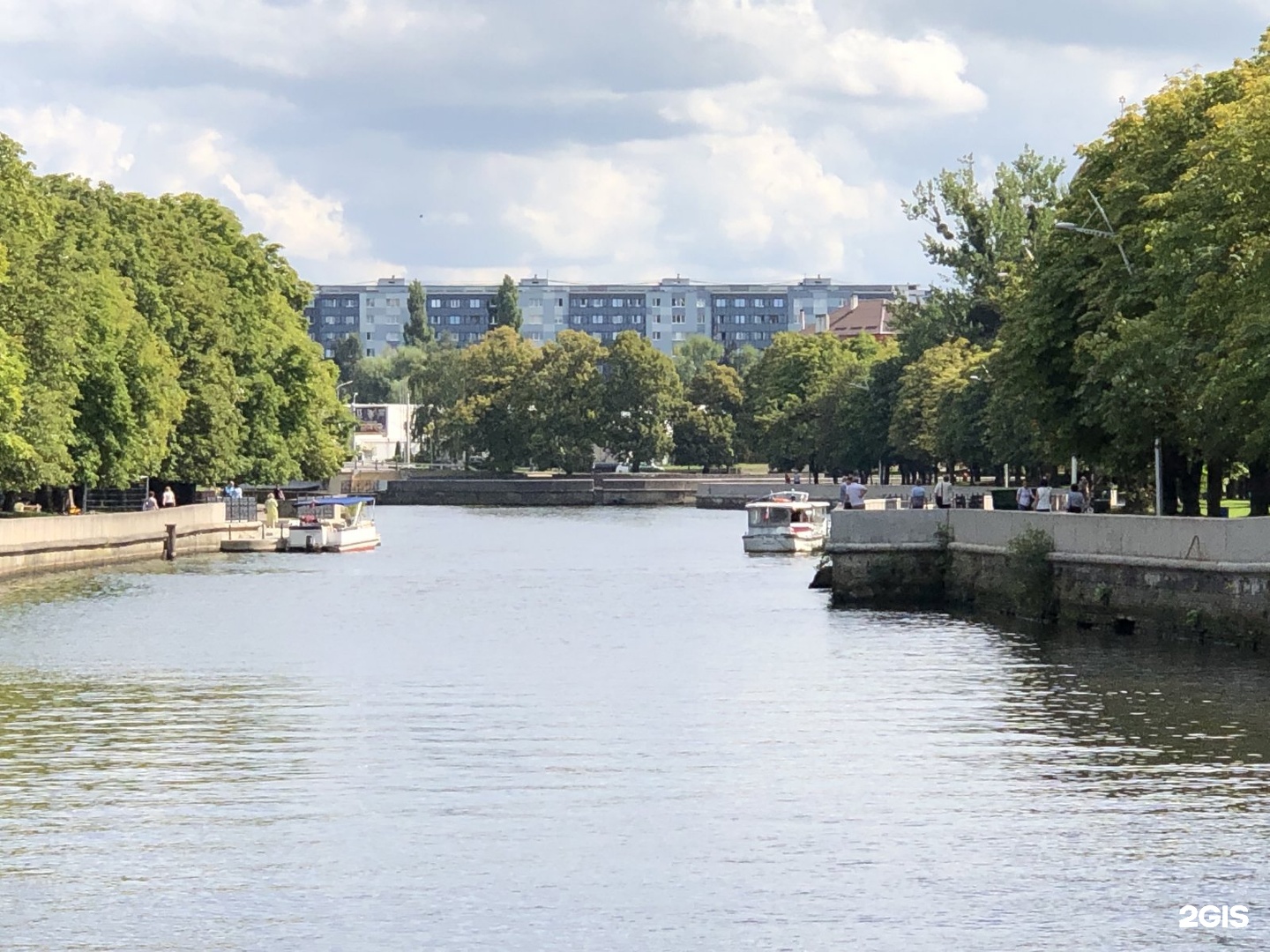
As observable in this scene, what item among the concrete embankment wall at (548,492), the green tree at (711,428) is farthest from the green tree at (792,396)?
the concrete embankment wall at (548,492)

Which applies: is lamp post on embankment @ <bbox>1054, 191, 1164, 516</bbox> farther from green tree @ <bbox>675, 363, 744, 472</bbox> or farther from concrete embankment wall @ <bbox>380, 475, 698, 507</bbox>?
green tree @ <bbox>675, 363, 744, 472</bbox>

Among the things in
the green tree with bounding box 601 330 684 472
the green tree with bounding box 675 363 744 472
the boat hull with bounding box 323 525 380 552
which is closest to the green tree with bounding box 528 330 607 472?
the green tree with bounding box 601 330 684 472

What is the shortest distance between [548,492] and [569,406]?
27.7 ft

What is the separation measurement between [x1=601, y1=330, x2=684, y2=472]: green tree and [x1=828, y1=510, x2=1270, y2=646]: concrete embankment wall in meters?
126

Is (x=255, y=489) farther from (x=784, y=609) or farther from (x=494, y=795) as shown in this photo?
(x=494, y=795)

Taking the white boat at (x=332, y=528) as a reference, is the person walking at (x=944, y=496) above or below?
above

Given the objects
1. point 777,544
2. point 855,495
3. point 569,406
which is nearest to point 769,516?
point 777,544

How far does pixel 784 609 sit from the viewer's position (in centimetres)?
5328

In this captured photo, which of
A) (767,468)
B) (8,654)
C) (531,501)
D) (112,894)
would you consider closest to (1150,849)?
(112,894)

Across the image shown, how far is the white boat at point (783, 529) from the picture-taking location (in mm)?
85000

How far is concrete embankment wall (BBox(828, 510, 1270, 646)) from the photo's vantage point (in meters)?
38.6

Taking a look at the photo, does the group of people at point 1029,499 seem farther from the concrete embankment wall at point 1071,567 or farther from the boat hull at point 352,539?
the boat hull at point 352,539

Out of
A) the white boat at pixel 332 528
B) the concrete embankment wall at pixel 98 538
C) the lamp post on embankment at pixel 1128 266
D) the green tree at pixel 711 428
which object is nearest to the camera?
the lamp post on embankment at pixel 1128 266

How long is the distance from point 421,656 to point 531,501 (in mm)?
130153
